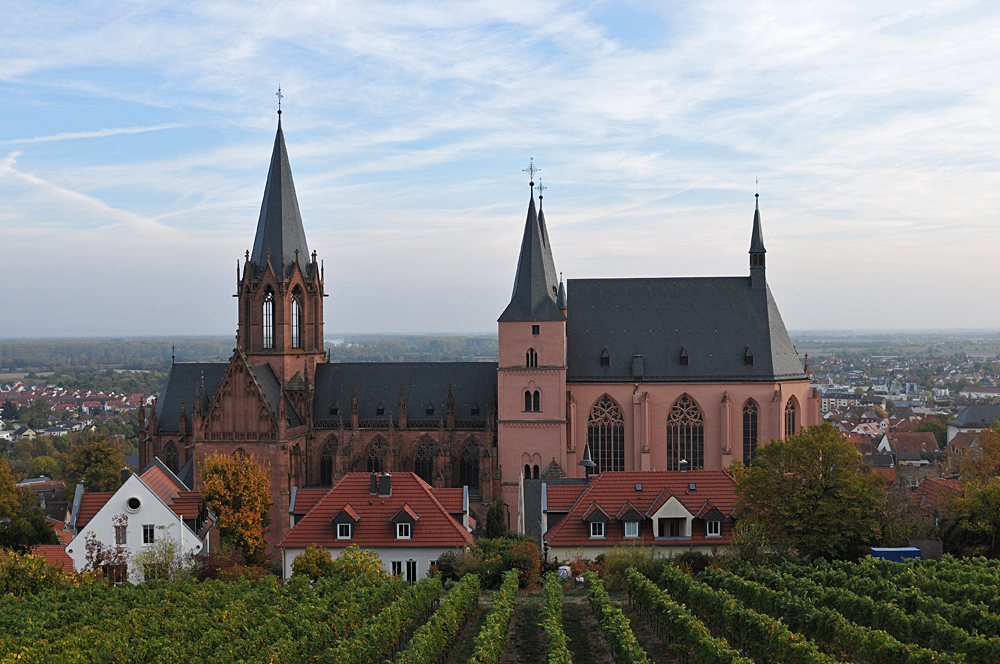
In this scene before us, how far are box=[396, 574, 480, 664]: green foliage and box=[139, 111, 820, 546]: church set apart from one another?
77.7 ft

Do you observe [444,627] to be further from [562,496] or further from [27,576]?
[27,576]

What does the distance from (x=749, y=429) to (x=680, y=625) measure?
36788mm

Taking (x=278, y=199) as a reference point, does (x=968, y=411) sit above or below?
below

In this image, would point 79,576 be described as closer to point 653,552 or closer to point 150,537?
point 150,537

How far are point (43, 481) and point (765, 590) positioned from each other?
96618mm

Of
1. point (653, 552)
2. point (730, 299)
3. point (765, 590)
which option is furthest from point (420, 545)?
point (730, 299)

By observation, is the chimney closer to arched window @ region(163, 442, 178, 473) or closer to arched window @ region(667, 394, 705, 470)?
arched window @ region(667, 394, 705, 470)

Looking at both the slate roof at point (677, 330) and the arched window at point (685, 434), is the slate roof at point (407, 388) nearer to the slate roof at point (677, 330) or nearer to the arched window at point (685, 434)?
the slate roof at point (677, 330)

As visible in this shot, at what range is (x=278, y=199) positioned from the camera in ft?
235

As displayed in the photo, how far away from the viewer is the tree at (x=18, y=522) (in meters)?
58.4

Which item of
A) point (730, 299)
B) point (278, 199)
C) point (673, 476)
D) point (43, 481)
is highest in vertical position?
point (278, 199)

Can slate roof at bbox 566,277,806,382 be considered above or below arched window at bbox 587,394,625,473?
above

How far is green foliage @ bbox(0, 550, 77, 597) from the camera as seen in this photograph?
43.9 metres

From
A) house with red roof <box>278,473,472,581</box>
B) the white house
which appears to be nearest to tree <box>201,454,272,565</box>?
the white house
